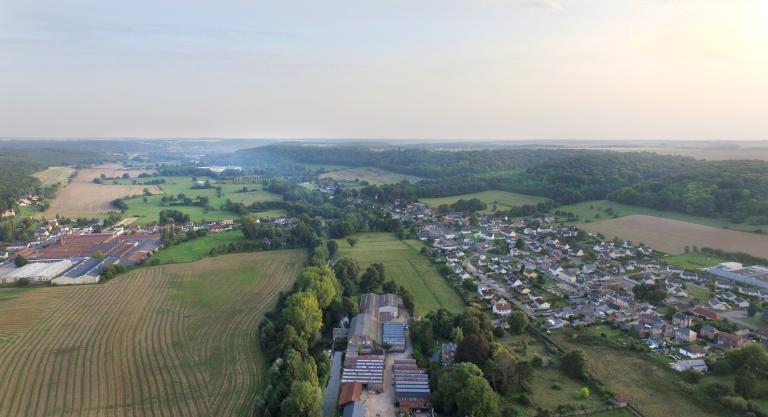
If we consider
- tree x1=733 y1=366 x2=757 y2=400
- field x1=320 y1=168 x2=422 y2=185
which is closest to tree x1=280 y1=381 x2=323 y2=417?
tree x1=733 y1=366 x2=757 y2=400

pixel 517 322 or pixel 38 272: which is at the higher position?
pixel 517 322

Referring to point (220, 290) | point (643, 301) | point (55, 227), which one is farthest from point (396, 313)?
point (55, 227)

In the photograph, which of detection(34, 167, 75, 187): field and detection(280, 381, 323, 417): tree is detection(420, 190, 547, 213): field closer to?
detection(280, 381, 323, 417): tree

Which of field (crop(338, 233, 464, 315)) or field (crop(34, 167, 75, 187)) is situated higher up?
field (crop(34, 167, 75, 187))

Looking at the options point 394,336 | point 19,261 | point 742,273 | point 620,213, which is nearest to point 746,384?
point 394,336

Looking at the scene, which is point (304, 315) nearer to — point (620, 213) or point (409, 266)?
point (409, 266)

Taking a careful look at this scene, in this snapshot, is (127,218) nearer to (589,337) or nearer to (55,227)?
(55,227)

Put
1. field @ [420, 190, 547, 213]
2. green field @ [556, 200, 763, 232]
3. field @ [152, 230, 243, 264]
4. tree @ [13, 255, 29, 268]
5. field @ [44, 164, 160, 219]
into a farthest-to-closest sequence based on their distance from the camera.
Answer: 1. field @ [420, 190, 547, 213]
2. field @ [44, 164, 160, 219]
3. green field @ [556, 200, 763, 232]
4. field @ [152, 230, 243, 264]
5. tree @ [13, 255, 29, 268]
